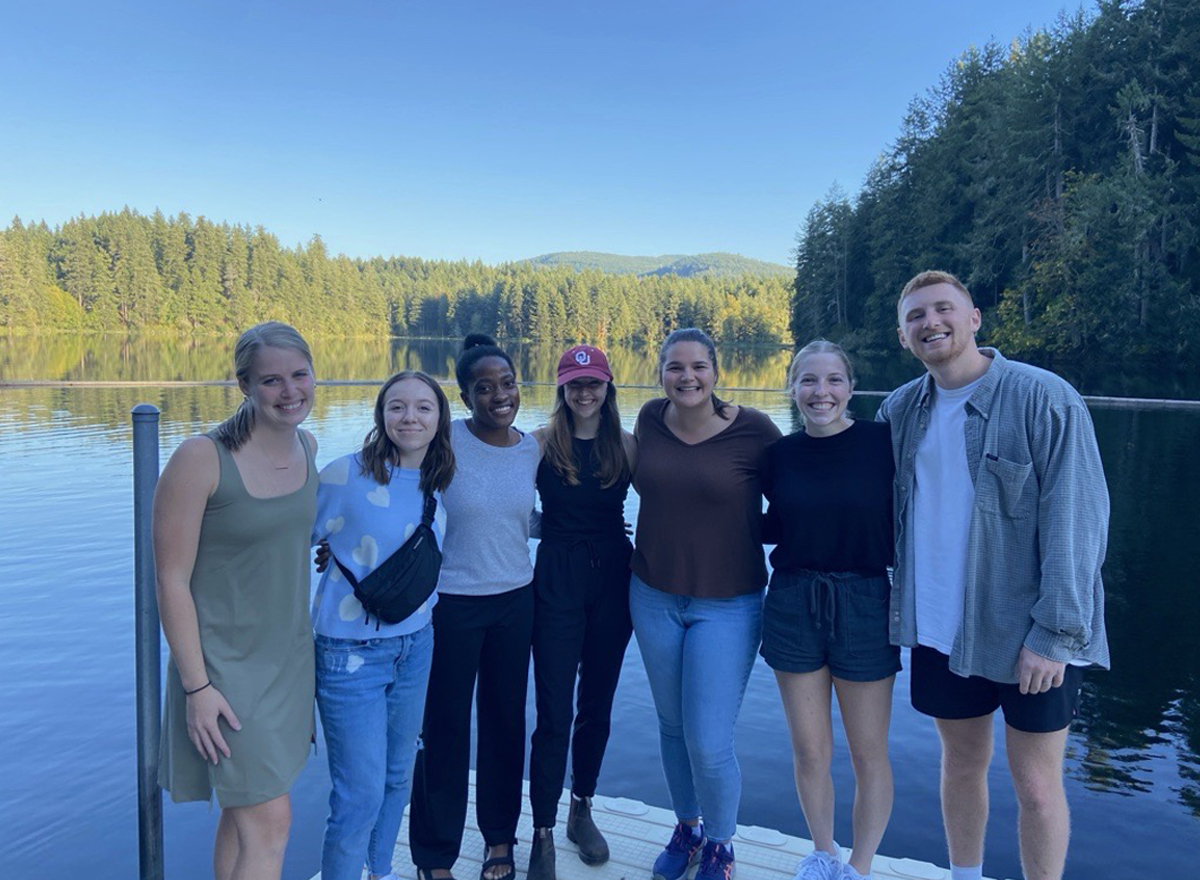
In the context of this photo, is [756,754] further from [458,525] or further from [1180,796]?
[458,525]

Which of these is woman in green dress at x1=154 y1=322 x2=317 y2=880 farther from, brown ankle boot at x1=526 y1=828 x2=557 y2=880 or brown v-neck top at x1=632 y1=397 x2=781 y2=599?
brown v-neck top at x1=632 y1=397 x2=781 y2=599

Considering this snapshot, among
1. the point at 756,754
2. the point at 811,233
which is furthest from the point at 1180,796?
the point at 811,233

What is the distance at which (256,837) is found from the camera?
2.49 metres

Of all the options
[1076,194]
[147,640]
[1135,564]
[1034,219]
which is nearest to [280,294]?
[1034,219]

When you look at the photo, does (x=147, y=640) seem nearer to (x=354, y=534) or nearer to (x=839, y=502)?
(x=354, y=534)

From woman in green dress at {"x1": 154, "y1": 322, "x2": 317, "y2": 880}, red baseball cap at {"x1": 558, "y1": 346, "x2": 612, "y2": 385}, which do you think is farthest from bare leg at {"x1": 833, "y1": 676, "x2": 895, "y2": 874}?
woman in green dress at {"x1": 154, "y1": 322, "x2": 317, "y2": 880}

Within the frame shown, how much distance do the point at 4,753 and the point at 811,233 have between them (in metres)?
64.2

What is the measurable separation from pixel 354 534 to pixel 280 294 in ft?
371

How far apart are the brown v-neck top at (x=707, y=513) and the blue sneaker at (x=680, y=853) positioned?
3.45 ft

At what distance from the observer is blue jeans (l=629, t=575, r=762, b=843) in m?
3.10

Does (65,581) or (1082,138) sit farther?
(1082,138)

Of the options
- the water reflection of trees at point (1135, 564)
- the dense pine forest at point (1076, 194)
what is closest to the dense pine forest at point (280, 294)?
the dense pine forest at point (1076, 194)

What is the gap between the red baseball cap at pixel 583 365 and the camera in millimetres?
3256

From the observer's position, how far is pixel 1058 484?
253 centimetres
